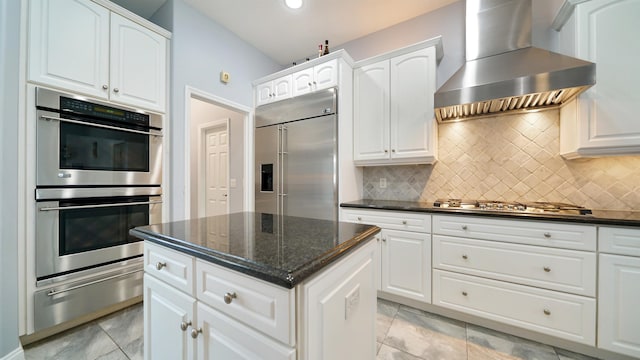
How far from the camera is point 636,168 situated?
177 centimetres

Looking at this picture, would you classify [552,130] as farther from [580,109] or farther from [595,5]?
[595,5]

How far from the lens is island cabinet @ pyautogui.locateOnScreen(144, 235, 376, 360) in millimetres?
679

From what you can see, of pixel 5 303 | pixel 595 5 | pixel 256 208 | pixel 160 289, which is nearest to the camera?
pixel 160 289

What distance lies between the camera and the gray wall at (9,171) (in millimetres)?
1429

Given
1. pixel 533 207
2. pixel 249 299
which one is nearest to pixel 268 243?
pixel 249 299

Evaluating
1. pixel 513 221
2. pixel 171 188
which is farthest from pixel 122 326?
pixel 513 221

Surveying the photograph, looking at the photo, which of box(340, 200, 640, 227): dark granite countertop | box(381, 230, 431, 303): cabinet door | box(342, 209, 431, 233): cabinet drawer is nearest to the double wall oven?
box(342, 209, 431, 233): cabinet drawer

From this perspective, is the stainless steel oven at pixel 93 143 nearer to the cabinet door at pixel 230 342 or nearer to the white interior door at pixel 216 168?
the white interior door at pixel 216 168

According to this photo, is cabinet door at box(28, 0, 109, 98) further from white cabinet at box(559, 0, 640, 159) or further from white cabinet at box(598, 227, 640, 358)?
white cabinet at box(598, 227, 640, 358)

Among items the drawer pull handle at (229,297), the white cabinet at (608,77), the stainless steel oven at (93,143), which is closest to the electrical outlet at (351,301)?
the drawer pull handle at (229,297)

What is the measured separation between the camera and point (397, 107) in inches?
94.3

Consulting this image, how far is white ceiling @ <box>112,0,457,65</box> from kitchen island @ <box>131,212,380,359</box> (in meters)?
2.40

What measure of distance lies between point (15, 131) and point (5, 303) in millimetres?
1100

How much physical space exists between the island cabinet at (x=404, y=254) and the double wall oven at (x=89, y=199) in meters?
2.22
